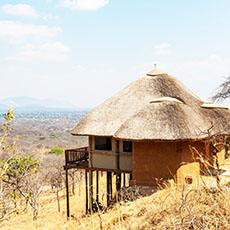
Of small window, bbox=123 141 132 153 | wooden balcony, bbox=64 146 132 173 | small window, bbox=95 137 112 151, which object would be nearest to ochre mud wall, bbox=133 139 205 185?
wooden balcony, bbox=64 146 132 173

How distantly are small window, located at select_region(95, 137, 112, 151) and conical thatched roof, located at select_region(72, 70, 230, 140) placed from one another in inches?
39.9

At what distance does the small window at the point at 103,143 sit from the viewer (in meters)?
13.8

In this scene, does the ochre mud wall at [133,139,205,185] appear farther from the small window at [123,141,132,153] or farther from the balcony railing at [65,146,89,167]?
the balcony railing at [65,146,89,167]

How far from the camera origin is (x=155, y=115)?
456 inches

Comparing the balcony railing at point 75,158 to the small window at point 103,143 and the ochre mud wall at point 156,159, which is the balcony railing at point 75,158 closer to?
the small window at point 103,143

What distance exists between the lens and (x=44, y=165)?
108ft

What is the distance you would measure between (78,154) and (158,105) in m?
5.17

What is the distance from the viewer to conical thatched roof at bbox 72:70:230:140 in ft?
36.2

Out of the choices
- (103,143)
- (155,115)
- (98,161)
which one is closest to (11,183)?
(98,161)

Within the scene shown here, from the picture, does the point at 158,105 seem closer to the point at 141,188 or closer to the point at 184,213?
the point at 141,188

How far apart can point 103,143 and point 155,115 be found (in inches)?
146

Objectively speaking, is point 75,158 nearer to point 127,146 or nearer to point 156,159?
point 127,146

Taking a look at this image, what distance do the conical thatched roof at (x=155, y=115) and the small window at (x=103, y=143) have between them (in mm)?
1014

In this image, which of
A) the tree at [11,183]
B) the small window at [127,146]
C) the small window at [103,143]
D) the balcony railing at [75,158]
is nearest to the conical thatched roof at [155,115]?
the small window at [127,146]
